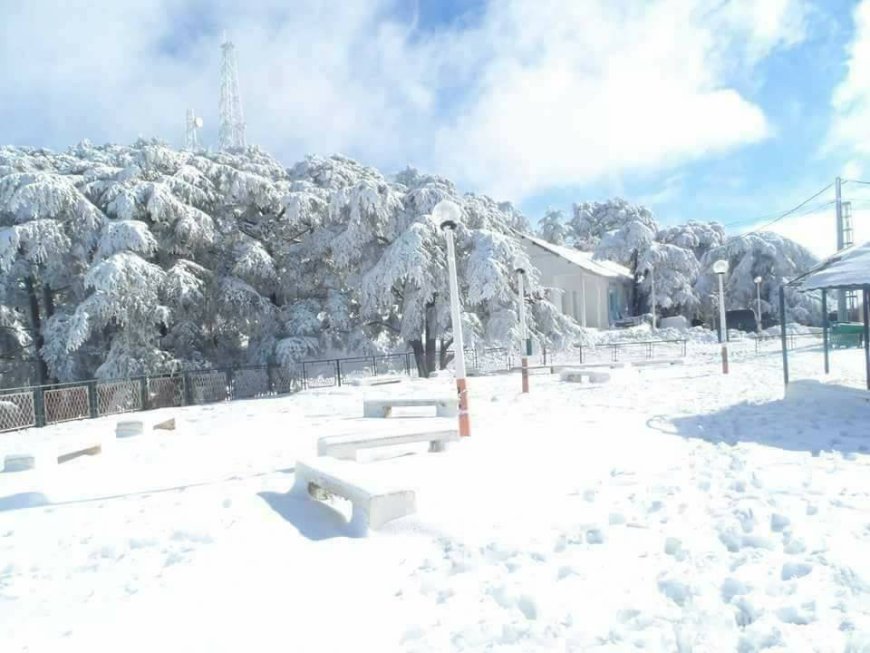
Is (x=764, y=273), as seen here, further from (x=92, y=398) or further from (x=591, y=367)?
(x=92, y=398)

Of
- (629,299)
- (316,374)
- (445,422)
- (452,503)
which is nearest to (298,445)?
(445,422)

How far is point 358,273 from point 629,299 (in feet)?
103

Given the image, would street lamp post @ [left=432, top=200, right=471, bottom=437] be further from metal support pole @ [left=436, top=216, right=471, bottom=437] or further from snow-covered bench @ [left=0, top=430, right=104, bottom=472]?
snow-covered bench @ [left=0, top=430, right=104, bottom=472]

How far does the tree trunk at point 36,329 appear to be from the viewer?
2183cm

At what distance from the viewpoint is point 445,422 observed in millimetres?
8562

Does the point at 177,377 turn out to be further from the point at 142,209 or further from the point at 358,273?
the point at 358,273

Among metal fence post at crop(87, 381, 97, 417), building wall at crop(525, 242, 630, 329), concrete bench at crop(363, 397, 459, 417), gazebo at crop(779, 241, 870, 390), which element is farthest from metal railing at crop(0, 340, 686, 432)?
gazebo at crop(779, 241, 870, 390)

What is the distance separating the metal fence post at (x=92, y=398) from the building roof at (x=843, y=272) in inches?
646

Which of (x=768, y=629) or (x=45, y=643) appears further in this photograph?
(x=45, y=643)

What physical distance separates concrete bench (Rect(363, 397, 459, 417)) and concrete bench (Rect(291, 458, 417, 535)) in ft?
15.6

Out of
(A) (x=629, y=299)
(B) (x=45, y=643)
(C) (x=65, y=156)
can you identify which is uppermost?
(C) (x=65, y=156)

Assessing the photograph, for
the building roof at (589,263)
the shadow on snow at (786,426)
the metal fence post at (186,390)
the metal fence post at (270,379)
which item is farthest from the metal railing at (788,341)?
the metal fence post at (186,390)

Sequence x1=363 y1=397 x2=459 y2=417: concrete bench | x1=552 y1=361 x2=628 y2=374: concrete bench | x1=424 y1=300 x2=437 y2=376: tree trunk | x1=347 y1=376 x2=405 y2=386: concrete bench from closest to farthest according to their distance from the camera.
A: 1. x1=363 y1=397 x2=459 y2=417: concrete bench
2. x1=552 y1=361 x2=628 y2=374: concrete bench
3. x1=347 y1=376 x2=405 y2=386: concrete bench
4. x1=424 y1=300 x2=437 y2=376: tree trunk

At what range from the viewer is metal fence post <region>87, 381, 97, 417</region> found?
16094 millimetres
